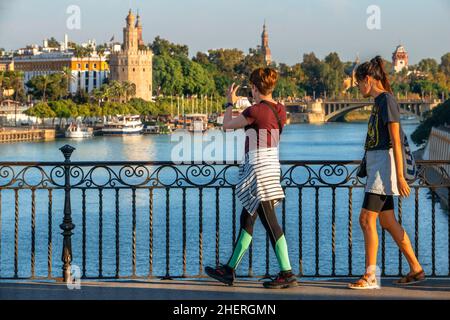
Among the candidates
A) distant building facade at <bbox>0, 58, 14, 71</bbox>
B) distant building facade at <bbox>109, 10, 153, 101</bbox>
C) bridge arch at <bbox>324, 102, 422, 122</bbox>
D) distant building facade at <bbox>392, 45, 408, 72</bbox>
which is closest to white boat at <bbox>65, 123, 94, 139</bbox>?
bridge arch at <bbox>324, 102, 422, 122</bbox>

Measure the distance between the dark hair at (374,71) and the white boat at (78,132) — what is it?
7089 centimetres

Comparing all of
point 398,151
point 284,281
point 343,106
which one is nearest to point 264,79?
point 398,151

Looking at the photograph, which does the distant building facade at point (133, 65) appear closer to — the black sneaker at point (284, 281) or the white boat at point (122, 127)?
the white boat at point (122, 127)

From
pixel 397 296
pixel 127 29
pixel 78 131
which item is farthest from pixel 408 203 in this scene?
pixel 127 29

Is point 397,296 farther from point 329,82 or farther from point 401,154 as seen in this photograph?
point 329,82

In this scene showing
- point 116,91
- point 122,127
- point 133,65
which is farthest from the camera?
point 133,65

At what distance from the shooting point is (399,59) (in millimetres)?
147125

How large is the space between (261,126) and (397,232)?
95 centimetres

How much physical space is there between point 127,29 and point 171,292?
112770mm

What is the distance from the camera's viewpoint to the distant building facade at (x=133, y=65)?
111125 mm

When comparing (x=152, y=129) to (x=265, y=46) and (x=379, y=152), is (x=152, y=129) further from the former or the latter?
(x=379, y=152)

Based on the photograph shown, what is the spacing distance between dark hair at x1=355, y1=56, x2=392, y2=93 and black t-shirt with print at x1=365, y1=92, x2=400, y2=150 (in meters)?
0.08

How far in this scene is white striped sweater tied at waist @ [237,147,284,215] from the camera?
602 cm

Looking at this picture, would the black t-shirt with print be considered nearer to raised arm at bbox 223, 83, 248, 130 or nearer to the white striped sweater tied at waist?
the white striped sweater tied at waist
